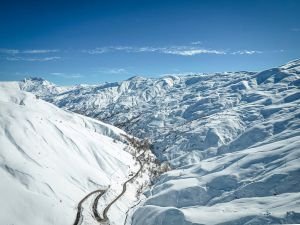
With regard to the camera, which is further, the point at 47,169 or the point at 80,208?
the point at 47,169

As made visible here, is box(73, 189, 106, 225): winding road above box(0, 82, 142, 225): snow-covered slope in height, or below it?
below

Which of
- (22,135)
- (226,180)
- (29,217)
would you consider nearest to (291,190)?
(226,180)

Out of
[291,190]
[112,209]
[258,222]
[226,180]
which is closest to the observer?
[258,222]

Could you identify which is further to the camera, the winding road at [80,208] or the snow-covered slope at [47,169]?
the winding road at [80,208]

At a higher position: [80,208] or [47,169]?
[47,169]

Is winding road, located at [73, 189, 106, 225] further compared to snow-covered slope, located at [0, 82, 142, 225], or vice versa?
winding road, located at [73, 189, 106, 225]

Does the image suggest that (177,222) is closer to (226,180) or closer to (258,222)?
(258,222)

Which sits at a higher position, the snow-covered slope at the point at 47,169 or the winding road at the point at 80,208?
the snow-covered slope at the point at 47,169

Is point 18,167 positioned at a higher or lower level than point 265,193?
higher
